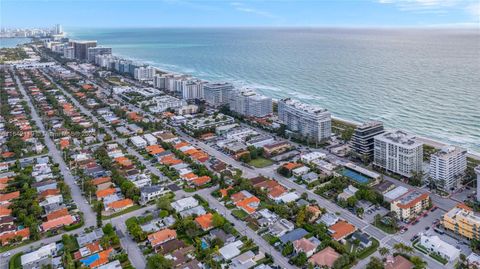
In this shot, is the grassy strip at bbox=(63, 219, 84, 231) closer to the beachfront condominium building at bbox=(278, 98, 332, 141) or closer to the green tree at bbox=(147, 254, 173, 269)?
the green tree at bbox=(147, 254, 173, 269)

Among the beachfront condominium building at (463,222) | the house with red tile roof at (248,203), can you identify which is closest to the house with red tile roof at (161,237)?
the house with red tile roof at (248,203)

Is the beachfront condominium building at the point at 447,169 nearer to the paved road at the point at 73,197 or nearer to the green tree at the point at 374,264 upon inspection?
the green tree at the point at 374,264

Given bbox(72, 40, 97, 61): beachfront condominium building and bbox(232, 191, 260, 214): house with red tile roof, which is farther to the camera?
bbox(72, 40, 97, 61): beachfront condominium building

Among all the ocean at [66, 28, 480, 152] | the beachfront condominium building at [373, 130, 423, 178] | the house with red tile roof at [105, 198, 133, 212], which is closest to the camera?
the house with red tile roof at [105, 198, 133, 212]

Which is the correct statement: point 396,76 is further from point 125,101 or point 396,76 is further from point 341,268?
point 341,268

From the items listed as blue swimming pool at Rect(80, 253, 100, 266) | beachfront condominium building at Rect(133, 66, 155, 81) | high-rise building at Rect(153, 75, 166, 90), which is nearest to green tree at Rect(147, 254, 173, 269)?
blue swimming pool at Rect(80, 253, 100, 266)

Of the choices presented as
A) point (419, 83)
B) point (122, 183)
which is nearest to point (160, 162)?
point (122, 183)
